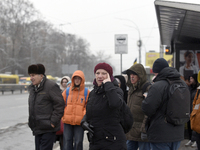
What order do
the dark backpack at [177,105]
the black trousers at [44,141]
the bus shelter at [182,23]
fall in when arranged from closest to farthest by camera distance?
the dark backpack at [177,105] < the black trousers at [44,141] < the bus shelter at [182,23]

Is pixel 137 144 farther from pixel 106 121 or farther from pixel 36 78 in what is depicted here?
pixel 36 78

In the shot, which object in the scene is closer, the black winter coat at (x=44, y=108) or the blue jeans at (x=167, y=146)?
the blue jeans at (x=167, y=146)

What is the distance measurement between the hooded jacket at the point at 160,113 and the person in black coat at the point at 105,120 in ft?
1.56

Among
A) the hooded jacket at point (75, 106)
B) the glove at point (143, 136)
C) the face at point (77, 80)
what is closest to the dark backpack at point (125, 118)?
the glove at point (143, 136)

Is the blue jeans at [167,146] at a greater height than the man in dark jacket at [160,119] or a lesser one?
lesser

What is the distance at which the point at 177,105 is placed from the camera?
11.2 feet

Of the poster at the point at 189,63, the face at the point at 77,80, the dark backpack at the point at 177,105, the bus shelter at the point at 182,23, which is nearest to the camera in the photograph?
the dark backpack at the point at 177,105

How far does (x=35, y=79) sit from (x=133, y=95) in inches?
63.5

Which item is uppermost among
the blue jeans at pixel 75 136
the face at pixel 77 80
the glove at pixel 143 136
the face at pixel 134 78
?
the face at pixel 134 78

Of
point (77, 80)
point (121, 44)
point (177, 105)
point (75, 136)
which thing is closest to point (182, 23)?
point (77, 80)

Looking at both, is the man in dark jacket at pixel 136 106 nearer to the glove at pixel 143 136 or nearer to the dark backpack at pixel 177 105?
the glove at pixel 143 136

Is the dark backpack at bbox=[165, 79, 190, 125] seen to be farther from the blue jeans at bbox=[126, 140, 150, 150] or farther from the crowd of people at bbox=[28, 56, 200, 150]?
the blue jeans at bbox=[126, 140, 150, 150]

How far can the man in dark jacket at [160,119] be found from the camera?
11.4ft

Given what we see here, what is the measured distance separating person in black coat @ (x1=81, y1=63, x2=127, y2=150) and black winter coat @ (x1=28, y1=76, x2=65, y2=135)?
1.37 metres
